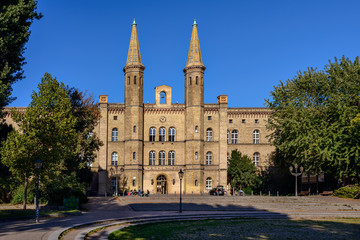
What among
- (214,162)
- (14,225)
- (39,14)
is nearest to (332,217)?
(14,225)

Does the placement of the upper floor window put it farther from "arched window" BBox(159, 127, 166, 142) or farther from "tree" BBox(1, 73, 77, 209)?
"tree" BBox(1, 73, 77, 209)

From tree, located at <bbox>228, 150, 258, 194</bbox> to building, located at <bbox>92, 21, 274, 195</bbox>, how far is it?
1.26 metres

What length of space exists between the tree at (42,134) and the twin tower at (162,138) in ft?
81.6

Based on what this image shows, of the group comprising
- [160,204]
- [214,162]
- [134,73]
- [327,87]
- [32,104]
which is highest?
[134,73]

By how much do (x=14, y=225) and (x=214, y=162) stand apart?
123ft

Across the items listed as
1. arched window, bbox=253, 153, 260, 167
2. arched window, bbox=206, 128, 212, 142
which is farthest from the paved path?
arched window, bbox=253, 153, 260, 167

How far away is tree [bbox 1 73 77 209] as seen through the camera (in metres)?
26.1

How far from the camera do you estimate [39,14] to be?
2658 centimetres

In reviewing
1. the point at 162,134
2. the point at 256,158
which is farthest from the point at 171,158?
the point at 256,158

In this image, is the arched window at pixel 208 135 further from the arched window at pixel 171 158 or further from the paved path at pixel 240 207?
the paved path at pixel 240 207

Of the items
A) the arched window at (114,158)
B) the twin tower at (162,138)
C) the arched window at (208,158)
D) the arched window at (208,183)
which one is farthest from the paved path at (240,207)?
the arched window at (208,158)

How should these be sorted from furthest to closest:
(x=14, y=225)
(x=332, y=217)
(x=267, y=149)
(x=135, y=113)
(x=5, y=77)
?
(x=267, y=149) < (x=135, y=113) < (x=332, y=217) < (x=5, y=77) < (x=14, y=225)

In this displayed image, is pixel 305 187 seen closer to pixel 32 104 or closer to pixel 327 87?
pixel 327 87

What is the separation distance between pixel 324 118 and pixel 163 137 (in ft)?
73.7
